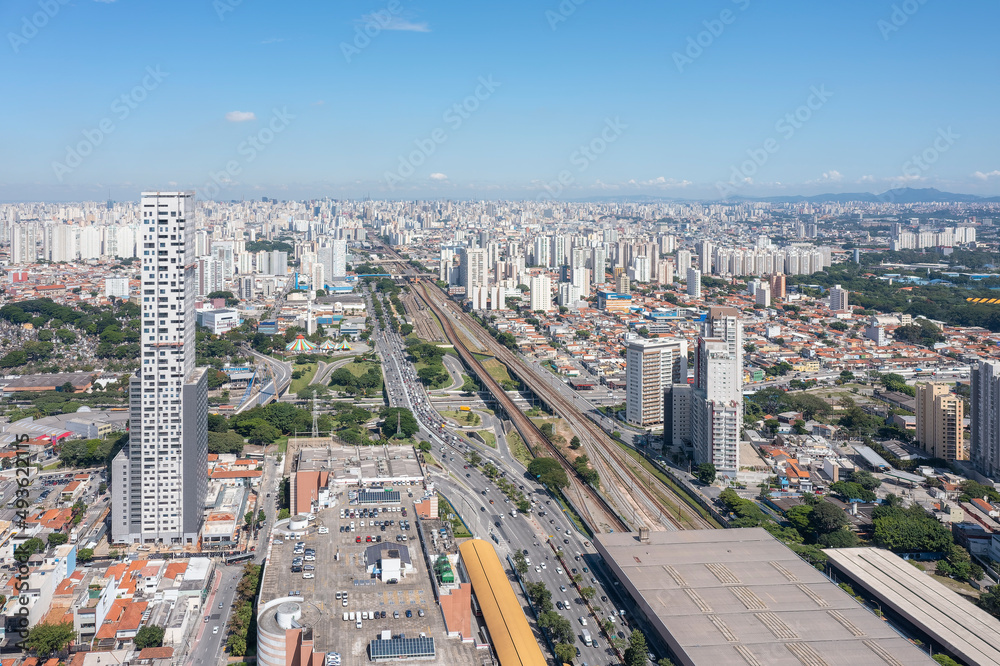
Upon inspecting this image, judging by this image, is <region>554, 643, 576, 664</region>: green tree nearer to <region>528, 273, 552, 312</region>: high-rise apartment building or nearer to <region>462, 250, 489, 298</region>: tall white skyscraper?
<region>528, 273, 552, 312</region>: high-rise apartment building

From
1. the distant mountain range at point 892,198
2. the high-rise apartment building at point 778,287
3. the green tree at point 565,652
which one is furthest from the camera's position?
the distant mountain range at point 892,198

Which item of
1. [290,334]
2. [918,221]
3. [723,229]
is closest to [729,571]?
[290,334]

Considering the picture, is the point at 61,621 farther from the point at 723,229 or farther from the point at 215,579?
the point at 723,229

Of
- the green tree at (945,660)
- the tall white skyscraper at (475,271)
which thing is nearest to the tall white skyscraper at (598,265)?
the tall white skyscraper at (475,271)

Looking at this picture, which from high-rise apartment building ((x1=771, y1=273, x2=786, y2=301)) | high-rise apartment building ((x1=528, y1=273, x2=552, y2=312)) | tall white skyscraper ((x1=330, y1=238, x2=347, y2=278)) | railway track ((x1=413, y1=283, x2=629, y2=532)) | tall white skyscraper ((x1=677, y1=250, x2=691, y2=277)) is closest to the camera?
railway track ((x1=413, y1=283, x2=629, y2=532))

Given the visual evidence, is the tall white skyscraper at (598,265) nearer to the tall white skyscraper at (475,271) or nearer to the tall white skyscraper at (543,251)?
the tall white skyscraper at (475,271)

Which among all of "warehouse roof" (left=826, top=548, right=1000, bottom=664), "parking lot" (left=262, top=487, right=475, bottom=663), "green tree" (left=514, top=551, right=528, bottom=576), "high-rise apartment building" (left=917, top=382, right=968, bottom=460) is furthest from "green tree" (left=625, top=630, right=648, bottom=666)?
"high-rise apartment building" (left=917, top=382, right=968, bottom=460)
